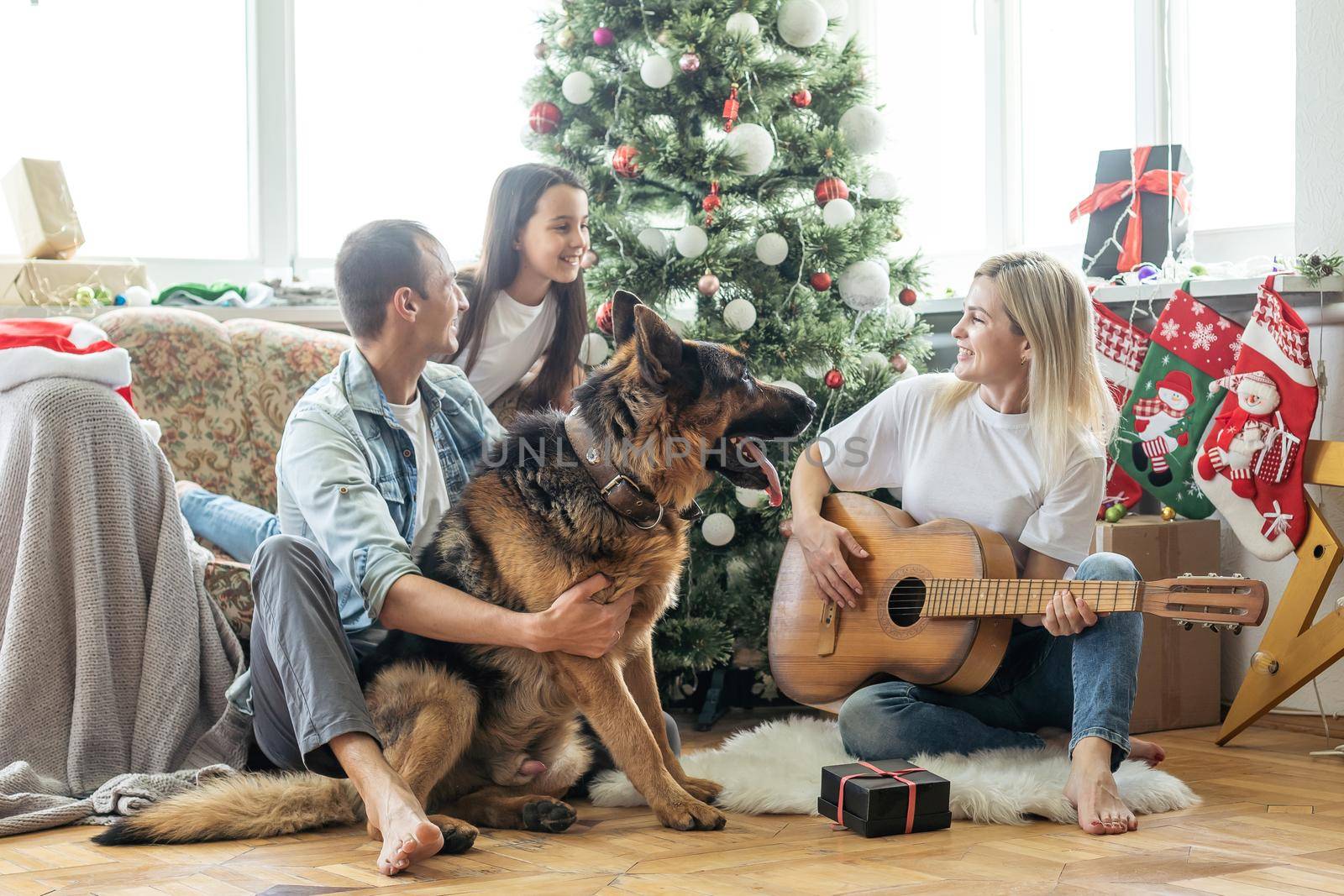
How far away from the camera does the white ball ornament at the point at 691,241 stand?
10.3ft

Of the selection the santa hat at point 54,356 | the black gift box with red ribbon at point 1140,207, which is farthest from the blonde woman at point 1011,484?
the santa hat at point 54,356

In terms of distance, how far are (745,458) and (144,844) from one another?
1.27 metres

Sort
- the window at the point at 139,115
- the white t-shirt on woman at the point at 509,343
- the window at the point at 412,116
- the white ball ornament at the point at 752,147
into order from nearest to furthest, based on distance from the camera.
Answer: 1. the white t-shirt on woman at the point at 509,343
2. the white ball ornament at the point at 752,147
3. the window at the point at 139,115
4. the window at the point at 412,116

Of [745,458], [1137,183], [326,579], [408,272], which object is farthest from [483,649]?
[1137,183]

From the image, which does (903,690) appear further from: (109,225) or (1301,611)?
(109,225)

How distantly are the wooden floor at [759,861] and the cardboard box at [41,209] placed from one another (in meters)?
2.16

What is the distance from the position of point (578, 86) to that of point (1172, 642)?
2236mm

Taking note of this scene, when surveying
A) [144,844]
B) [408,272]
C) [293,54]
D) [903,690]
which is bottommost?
[144,844]

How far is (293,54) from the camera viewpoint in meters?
4.31

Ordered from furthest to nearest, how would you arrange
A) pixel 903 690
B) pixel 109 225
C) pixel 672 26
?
pixel 109 225, pixel 672 26, pixel 903 690

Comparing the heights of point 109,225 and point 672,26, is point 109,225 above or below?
below

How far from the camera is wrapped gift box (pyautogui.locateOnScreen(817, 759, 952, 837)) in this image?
2.00 meters

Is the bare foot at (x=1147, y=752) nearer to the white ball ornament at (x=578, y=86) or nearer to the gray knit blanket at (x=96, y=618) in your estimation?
the gray knit blanket at (x=96, y=618)

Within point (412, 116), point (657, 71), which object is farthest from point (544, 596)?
point (412, 116)
